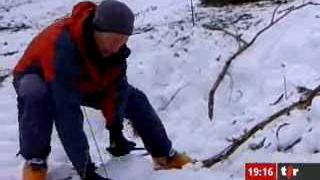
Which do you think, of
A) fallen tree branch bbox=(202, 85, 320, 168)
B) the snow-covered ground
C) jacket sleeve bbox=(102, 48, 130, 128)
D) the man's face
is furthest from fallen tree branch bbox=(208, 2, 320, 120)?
the man's face

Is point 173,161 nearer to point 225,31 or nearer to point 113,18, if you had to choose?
point 113,18

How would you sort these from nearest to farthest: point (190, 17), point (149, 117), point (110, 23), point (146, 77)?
1. point (110, 23)
2. point (149, 117)
3. point (146, 77)
4. point (190, 17)

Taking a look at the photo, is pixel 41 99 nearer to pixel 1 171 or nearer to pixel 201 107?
pixel 1 171

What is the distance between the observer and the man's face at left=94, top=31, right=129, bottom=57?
12.6 feet

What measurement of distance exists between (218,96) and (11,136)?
1472mm

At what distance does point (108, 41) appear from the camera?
12.6ft

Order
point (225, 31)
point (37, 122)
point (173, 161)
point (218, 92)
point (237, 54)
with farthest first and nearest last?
point (225, 31) < point (237, 54) < point (218, 92) < point (173, 161) < point (37, 122)

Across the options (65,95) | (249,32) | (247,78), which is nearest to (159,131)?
(65,95)

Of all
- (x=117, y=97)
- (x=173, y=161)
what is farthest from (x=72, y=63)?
(x=173, y=161)

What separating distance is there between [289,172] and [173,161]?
0.98 metres

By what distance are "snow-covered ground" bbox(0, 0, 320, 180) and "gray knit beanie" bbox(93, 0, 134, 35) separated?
81 centimetres

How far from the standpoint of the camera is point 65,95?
12.6ft

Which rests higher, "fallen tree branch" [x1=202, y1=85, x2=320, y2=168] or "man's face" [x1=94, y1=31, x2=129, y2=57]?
"man's face" [x1=94, y1=31, x2=129, y2=57]
